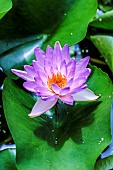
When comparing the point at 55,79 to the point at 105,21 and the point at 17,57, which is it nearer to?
the point at 17,57

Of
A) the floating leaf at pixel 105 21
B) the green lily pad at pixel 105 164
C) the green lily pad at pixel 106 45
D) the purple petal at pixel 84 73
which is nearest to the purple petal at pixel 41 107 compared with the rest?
the purple petal at pixel 84 73

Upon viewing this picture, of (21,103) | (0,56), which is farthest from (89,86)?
(0,56)

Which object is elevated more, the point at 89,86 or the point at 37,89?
the point at 37,89

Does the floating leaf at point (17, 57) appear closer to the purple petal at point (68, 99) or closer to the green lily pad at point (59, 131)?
the green lily pad at point (59, 131)

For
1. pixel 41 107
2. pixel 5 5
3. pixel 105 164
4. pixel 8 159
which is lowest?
pixel 105 164

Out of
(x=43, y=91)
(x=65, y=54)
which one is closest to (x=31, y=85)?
(x=43, y=91)

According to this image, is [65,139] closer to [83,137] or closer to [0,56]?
[83,137]

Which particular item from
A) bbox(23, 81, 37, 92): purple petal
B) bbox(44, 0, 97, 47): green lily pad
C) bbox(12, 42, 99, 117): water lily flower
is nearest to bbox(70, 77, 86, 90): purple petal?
bbox(12, 42, 99, 117): water lily flower
